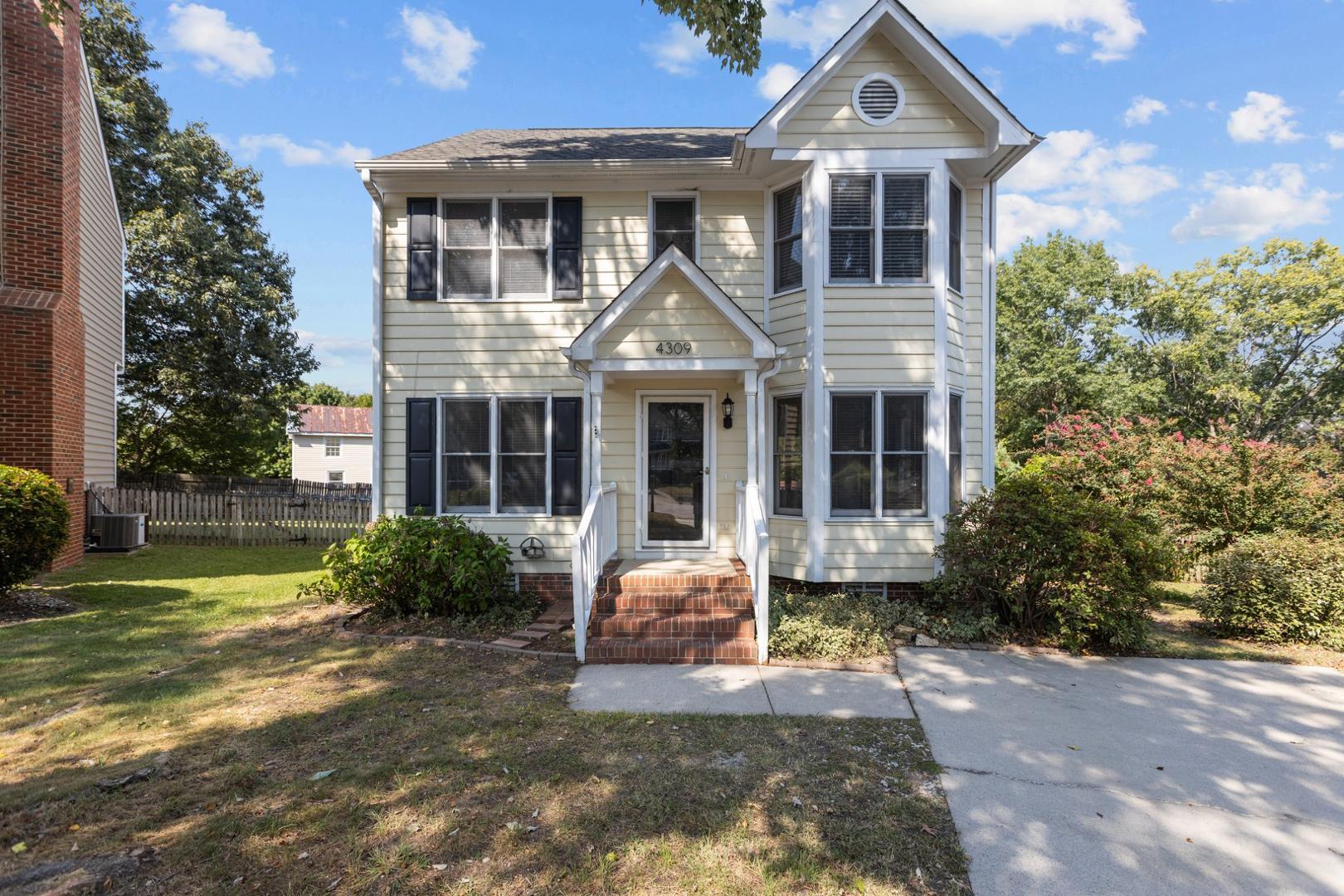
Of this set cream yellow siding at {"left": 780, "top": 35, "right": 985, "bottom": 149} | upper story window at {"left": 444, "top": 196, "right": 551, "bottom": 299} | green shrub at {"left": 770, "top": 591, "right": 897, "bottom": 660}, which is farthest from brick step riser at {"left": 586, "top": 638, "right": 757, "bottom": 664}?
cream yellow siding at {"left": 780, "top": 35, "right": 985, "bottom": 149}

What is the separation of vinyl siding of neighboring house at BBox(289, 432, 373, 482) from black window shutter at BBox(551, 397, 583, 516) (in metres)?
32.6

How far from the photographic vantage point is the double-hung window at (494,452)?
8.77 metres

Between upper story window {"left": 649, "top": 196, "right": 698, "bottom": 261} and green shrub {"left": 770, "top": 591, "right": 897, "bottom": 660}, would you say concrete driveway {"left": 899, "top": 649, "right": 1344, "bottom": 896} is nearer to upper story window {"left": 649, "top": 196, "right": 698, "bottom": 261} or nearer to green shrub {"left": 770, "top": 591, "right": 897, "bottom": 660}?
green shrub {"left": 770, "top": 591, "right": 897, "bottom": 660}

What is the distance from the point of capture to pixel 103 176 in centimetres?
1292

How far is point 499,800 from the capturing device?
366 centimetres

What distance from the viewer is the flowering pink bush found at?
8.99 meters

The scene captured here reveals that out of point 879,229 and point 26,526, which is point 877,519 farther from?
point 26,526

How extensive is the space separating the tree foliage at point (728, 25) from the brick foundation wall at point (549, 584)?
7.06m

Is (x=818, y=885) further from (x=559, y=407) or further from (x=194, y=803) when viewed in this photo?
(x=559, y=407)

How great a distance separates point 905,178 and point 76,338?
13.8m

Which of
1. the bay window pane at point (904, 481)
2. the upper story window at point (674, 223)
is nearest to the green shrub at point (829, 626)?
the bay window pane at point (904, 481)

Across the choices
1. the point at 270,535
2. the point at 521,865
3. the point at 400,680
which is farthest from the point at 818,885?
the point at 270,535

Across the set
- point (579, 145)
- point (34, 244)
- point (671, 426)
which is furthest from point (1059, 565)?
point (34, 244)

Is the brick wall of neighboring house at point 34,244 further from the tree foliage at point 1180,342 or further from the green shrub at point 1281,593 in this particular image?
the tree foliage at point 1180,342
